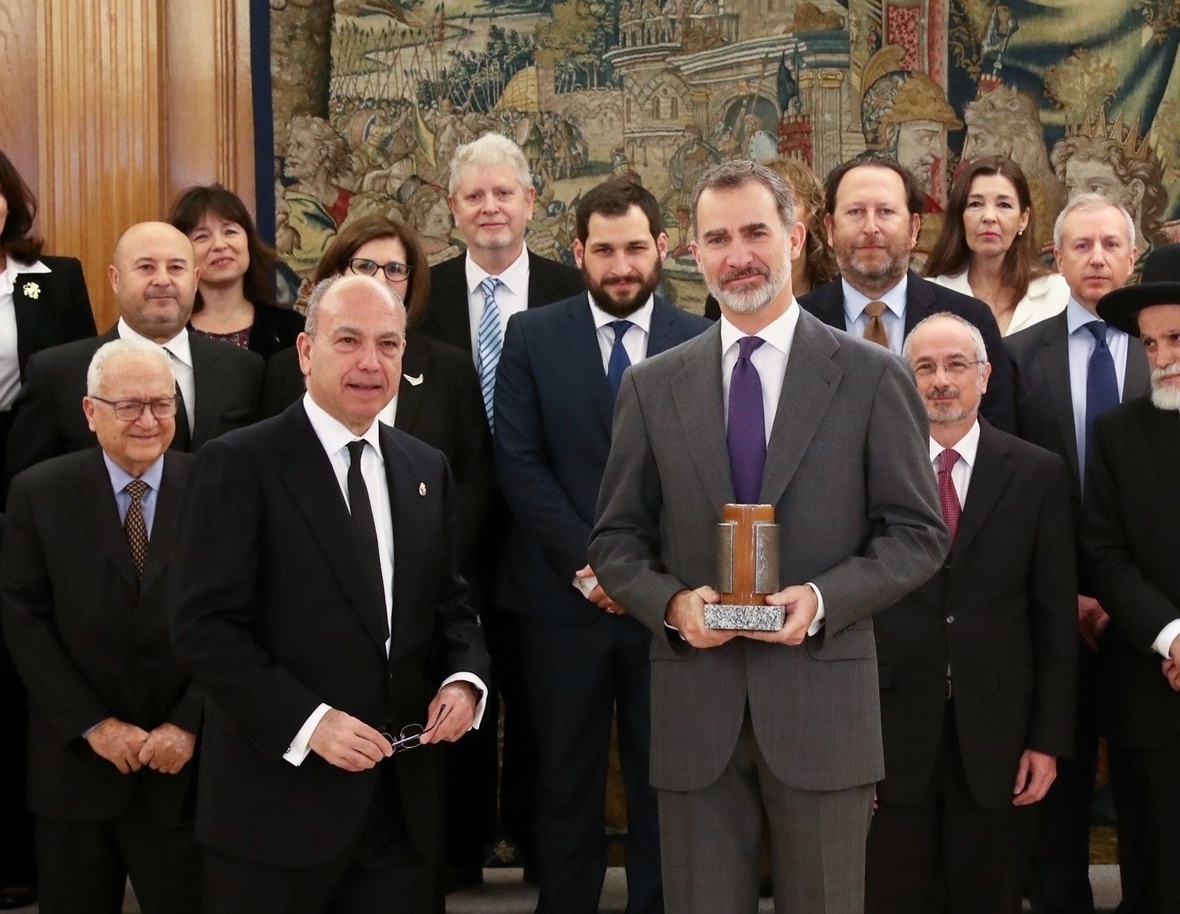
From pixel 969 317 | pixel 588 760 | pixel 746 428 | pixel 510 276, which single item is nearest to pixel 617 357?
pixel 510 276

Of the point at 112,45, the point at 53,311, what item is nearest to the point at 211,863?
the point at 53,311

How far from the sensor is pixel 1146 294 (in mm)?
4754

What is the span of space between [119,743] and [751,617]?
2.10 metres

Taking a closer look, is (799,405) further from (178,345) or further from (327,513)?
(178,345)

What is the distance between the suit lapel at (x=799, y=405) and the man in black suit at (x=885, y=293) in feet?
5.34

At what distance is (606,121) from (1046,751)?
427 cm

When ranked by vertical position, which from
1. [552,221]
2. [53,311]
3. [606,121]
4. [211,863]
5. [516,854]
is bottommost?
[516,854]

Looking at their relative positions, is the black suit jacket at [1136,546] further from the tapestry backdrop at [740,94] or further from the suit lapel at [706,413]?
the tapestry backdrop at [740,94]

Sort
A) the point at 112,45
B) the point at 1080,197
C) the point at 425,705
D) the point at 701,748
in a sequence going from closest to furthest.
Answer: the point at 701,748
the point at 425,705
the point at 1080,197
the point at 112,45

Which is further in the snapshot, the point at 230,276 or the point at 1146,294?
the point at 230,276

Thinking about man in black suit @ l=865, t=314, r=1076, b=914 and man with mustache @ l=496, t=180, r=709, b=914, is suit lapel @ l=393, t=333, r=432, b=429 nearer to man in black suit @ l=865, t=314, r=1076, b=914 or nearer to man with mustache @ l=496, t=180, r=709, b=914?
man with mustache @ l=496, t=180, r=709, b=914

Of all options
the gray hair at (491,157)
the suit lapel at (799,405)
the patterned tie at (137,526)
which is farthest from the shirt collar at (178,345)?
the suit lapel at (799,405)

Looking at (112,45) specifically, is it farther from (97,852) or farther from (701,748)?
(701,748)

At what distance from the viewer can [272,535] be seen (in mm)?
3574
